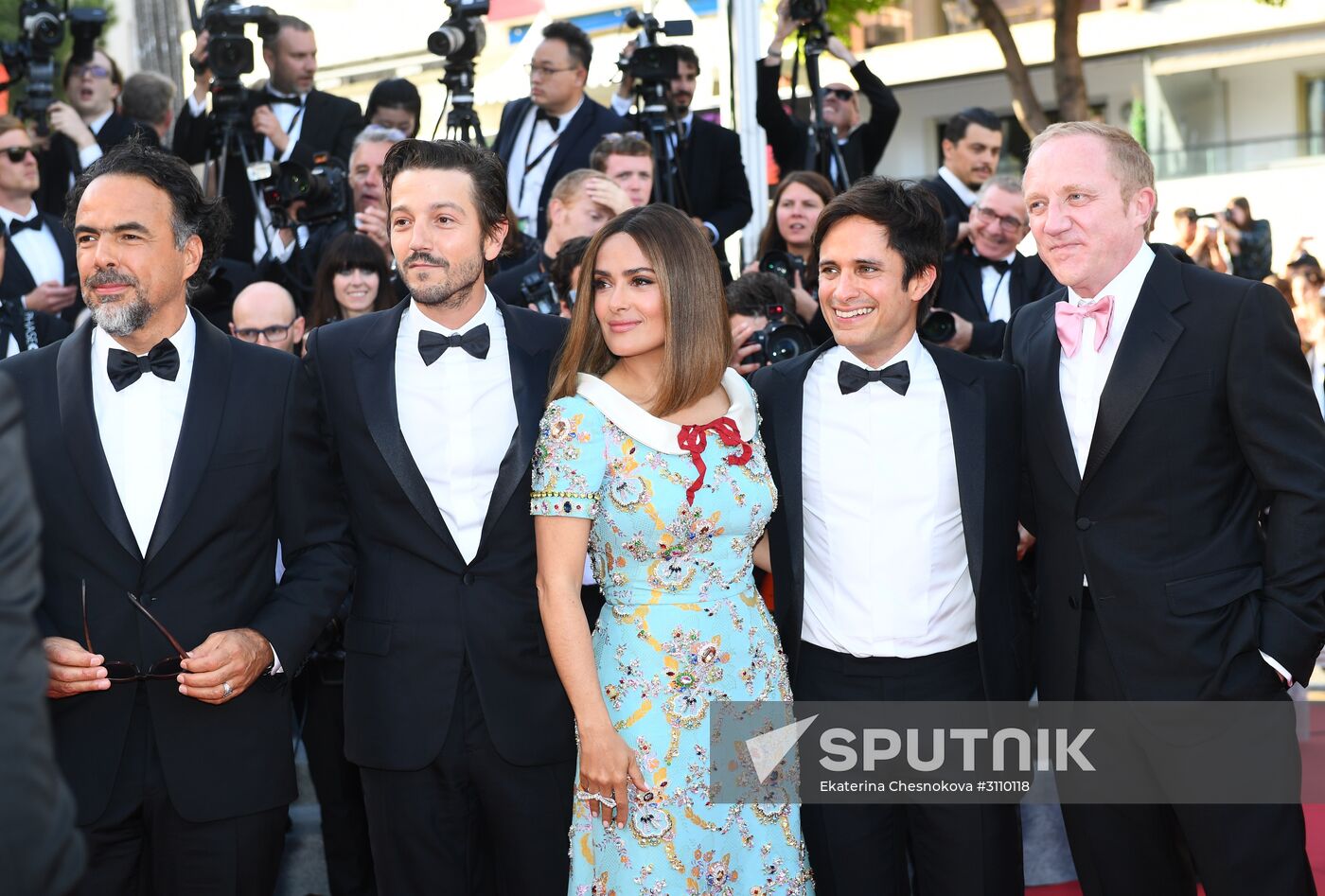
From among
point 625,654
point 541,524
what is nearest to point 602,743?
point 625,654

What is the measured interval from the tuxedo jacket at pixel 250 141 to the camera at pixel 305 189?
59 centimetres

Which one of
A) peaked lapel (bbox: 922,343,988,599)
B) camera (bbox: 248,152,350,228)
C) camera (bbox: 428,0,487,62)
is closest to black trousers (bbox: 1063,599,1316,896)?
peaked lapel (bbox: 922,343,988,599)

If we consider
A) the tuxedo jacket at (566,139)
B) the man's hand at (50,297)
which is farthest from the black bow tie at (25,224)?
the tuxedo jacket at (566,139)

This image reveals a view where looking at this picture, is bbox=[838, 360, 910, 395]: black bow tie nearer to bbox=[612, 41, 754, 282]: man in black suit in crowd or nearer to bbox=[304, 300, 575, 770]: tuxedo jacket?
bbox=[304, 300, 575, 770]: tuxedo jacket

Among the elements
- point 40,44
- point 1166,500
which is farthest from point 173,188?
point 40,44

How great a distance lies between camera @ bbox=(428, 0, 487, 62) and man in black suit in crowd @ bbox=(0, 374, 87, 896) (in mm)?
4221

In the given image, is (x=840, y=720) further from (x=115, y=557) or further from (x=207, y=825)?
(x=115, y=557)

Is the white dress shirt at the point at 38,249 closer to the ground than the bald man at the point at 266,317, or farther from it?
farther from it

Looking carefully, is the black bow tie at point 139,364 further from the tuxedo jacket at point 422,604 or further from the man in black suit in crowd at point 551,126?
the man in black suit in crowd at point 551,126

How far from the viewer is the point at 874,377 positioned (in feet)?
9.59

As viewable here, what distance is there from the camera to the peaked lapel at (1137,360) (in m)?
2.77

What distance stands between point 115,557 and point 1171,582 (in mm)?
2094

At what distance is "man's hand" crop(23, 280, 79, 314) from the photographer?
495 centimetres

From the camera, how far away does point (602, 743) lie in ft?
8.73
